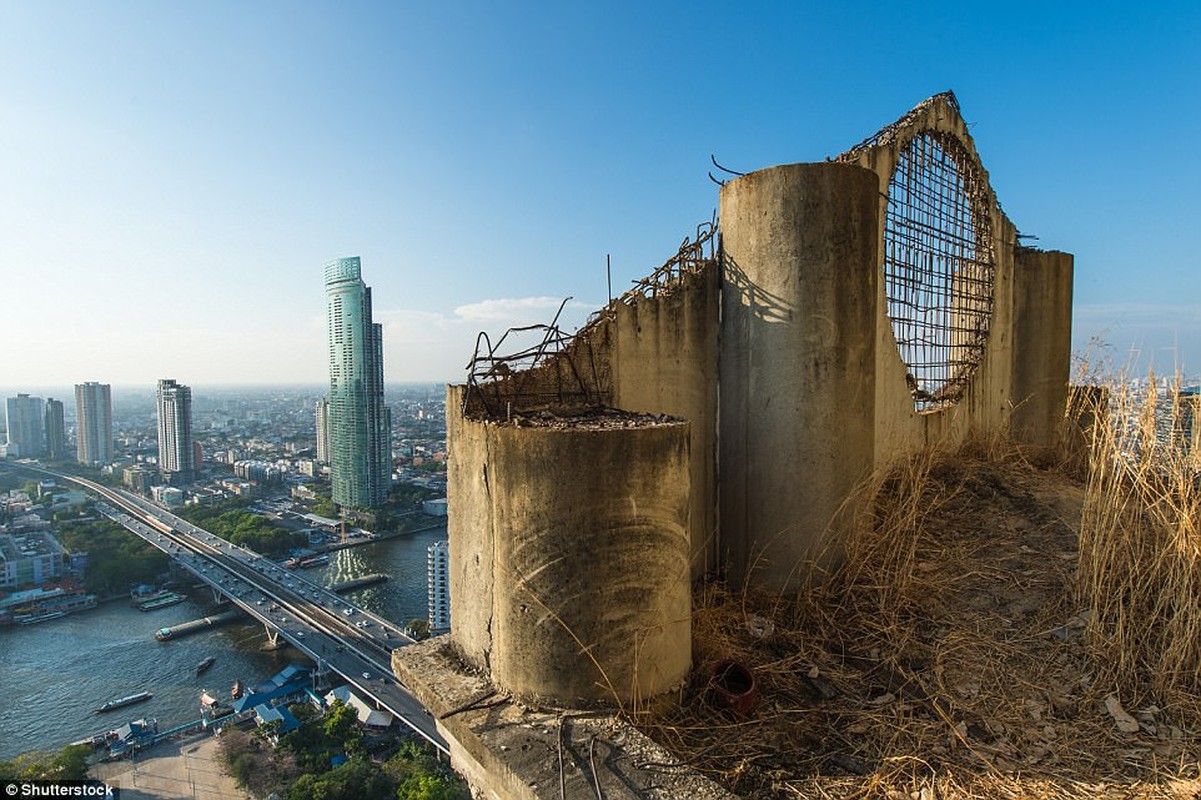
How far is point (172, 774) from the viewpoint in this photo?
20141 mm

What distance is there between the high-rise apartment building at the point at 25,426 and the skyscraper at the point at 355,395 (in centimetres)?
5008

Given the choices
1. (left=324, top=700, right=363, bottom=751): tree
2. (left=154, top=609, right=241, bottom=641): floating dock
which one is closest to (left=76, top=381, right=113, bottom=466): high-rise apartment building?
(left=154, top=609, right=241, bottom=641): floating dock

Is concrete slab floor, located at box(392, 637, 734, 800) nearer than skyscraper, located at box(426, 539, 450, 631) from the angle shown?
Yes

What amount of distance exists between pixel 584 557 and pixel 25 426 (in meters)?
98.9

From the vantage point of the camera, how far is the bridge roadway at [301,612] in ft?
84.4

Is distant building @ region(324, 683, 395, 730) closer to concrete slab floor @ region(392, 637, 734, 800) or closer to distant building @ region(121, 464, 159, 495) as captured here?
concrete slab floor @ region(392, 637, 734, 800)

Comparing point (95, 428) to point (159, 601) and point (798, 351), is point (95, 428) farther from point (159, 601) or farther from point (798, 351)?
point (798, 351)

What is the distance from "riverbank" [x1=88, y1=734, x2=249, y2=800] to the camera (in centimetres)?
1933

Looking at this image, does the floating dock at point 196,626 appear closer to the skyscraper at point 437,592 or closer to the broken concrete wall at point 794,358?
the skyscraper at point 437,592

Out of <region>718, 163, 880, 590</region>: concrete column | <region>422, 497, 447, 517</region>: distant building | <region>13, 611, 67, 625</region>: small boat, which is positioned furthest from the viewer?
→ <region>422, 497, 447, 517</region>: distant building

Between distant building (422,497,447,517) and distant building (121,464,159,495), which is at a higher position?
distant building (121,464,159,495)

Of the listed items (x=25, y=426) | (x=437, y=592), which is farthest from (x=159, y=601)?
(x=25, y=426)

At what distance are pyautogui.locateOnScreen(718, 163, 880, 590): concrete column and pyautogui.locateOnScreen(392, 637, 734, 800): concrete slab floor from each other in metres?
2.05

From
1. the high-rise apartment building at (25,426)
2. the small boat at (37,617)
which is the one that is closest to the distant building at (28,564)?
the small boat at (37,617)
